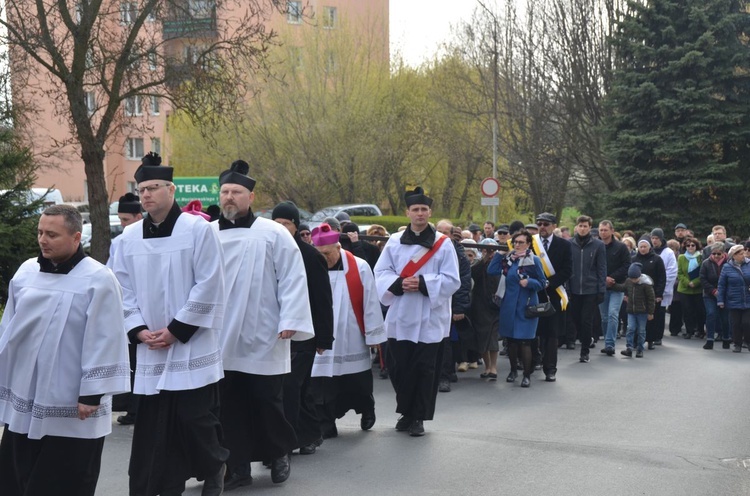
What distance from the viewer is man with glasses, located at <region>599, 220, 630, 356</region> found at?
16.1m

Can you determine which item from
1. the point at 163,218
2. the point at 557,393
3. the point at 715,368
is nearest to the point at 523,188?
the point at 715,368

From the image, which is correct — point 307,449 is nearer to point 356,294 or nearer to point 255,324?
point 356,294

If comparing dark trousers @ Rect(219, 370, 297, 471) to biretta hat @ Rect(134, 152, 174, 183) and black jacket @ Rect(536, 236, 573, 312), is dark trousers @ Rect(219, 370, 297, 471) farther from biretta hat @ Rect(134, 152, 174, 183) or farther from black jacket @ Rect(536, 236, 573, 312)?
black jacket @ Rect(536, 236, 573, 312)

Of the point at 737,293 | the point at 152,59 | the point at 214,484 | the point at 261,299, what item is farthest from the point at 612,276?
the point at 214,484

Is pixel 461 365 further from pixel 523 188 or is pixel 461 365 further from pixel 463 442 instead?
pixel 523 188

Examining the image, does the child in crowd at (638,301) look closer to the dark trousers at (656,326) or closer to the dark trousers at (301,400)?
the dark trousers at (656,326)

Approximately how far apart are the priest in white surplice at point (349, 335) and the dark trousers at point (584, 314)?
6.41m

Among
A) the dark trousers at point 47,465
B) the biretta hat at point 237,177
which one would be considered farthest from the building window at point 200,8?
the dark trousers at point 47,465

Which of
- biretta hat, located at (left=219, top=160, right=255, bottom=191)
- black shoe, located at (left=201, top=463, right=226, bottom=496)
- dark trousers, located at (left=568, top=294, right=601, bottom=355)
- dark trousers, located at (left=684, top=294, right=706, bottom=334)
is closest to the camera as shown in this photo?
black shoe, located at (left=201, top=463, right=226, bottom=496)

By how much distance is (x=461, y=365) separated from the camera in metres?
14.4

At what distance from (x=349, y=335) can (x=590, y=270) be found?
694 cm

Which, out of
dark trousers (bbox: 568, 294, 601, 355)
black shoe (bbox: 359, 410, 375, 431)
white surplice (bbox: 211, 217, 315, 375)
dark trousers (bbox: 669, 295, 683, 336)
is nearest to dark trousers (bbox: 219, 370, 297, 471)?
white surplice (bbox: 211, 217, 315, 375)

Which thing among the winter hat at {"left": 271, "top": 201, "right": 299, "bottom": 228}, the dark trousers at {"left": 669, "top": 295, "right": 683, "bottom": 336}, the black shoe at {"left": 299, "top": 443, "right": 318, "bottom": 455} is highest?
the winter hat at {"left": 271, "top": 201, "right": 299, "bottom": 228}

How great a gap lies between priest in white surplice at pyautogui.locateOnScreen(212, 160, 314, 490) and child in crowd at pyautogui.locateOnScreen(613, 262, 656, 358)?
9.98 meters
